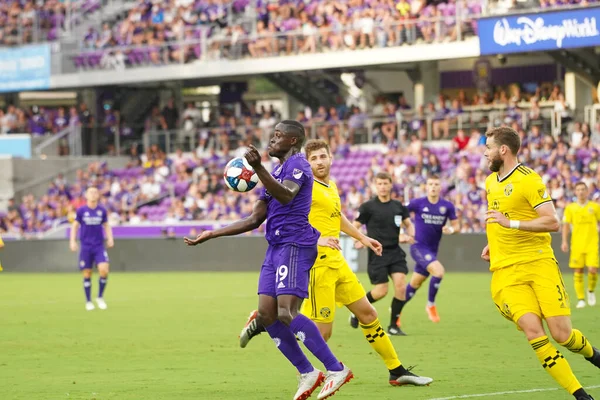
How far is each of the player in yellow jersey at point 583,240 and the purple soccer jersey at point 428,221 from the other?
3482mm

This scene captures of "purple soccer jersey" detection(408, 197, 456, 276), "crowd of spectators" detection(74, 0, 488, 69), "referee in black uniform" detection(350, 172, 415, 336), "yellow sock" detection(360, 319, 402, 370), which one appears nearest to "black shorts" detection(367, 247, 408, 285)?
"referee in black uniform" detection(350, 172, 415, 336)

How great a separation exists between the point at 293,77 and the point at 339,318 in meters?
25.7

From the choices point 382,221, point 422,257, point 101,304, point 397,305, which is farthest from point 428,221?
point 101,304

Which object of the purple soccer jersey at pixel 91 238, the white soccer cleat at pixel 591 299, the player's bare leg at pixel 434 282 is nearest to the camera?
the player's bare leg at pixel 434 282

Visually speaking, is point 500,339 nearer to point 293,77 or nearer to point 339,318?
point 339,318

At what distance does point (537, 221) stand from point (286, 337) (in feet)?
7.25

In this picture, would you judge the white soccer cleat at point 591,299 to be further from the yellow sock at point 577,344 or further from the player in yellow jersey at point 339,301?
the yellow sock at point 577,344

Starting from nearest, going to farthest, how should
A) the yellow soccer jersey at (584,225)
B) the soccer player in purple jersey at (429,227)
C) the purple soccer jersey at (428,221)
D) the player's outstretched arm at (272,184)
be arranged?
the player's outstretched arm at (272,184), the soccer player in purple jersey at (429,227), the purple soccer jersey at (428,221), the yellow soccer jersey at (584,225)

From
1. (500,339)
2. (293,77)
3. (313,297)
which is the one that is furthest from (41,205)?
(313,297)

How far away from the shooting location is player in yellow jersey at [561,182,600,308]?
19.6 m

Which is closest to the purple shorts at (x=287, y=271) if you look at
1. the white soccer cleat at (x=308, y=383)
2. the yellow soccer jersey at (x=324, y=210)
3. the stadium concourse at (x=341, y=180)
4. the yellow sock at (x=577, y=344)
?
the white soccer cleat at (x=308, y=383)

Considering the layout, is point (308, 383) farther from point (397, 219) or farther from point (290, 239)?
point (397, 219)

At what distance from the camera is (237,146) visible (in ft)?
133

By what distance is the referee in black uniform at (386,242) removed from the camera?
15.8 meters
